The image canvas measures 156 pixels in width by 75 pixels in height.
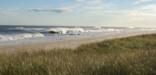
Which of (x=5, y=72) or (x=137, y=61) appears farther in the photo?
(x=137, y=61)

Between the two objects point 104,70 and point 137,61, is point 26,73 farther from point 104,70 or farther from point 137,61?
point 137,61

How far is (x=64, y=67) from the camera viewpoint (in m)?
5.89

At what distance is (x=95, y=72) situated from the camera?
5.70 m

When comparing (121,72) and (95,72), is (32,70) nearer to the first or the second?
(95,72)

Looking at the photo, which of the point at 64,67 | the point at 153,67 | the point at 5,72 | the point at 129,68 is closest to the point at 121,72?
the point at 129,68

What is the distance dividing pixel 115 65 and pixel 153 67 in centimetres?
68

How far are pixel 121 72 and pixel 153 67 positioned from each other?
62 centimetres

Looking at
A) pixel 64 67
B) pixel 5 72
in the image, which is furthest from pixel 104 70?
pixel 5 72

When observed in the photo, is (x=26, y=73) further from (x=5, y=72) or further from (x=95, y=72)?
(x=95, y=72)

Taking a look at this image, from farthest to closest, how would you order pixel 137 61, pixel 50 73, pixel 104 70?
pixel 137 61 < pixel 104 70 < pixel 50 73

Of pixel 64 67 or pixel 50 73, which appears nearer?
pixel 50 73

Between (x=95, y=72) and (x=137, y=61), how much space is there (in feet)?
3.58

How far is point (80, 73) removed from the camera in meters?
5.59

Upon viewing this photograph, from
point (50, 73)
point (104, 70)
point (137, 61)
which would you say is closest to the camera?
point (50, 73)
